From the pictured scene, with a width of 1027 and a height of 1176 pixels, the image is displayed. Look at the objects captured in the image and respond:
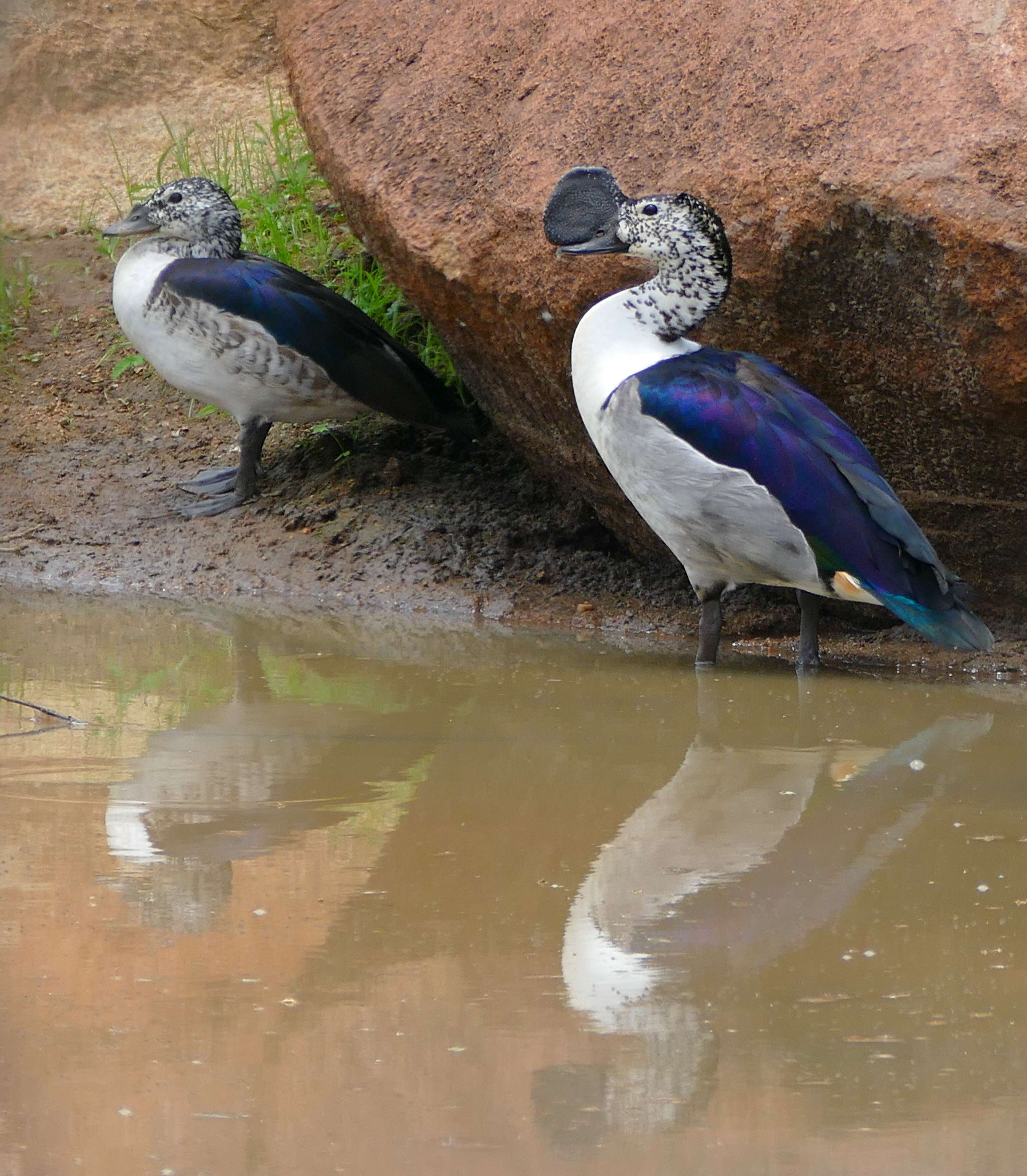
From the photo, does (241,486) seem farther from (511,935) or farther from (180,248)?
(511,935)

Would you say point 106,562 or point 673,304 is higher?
point 673,304

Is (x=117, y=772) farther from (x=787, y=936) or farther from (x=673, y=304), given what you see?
(x=673, y=304)

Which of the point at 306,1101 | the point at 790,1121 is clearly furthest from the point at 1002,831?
the point at 306,1101

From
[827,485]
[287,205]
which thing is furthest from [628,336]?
[287,205]

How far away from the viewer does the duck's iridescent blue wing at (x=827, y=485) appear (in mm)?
4094

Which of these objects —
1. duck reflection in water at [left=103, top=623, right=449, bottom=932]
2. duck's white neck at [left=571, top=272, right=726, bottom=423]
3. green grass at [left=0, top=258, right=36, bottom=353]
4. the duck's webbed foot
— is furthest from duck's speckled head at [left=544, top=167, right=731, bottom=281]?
green grass at [left=0, top=258, right=36, bottom=353]

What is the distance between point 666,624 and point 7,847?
285 centimetres

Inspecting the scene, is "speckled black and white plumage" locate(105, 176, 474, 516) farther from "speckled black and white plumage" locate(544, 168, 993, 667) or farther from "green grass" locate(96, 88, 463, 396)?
"speckled black and white plumage" locate(544, 168, 993, 667)

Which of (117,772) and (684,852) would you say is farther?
(117,772)

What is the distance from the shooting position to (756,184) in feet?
13.8

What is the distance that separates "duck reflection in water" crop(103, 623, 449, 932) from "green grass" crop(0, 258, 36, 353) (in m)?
3.56

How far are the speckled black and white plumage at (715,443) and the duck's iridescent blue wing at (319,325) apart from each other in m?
1.40

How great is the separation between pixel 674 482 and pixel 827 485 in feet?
1.40

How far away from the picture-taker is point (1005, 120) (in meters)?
3.88
